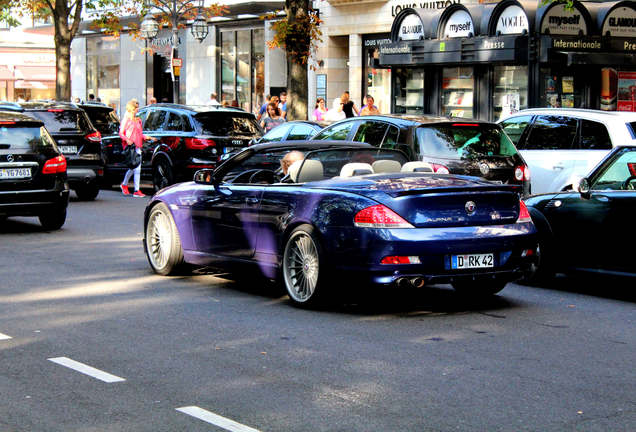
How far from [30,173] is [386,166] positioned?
22.1 feet

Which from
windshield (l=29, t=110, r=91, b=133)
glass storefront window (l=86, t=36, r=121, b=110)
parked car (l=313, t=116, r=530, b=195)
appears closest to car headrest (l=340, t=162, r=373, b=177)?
parked car (l=313, t=116, r=530, b=195)

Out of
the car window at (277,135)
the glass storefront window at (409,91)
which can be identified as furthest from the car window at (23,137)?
the glass storefront window at (409,91)

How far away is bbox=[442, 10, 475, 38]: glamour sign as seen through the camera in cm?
2684

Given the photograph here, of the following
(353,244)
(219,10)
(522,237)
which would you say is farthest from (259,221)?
(219,10)

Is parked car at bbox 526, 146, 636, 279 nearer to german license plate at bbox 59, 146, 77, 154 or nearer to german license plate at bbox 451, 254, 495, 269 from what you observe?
→ german license plate at bbox 451, 254, 495, 269

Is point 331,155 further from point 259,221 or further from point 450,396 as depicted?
point 450,396

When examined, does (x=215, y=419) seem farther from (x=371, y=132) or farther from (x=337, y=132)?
(x=337, y=132)

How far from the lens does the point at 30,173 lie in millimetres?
14977

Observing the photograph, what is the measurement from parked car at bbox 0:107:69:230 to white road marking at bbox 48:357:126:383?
319 inches

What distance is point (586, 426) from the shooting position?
5480 millimetres

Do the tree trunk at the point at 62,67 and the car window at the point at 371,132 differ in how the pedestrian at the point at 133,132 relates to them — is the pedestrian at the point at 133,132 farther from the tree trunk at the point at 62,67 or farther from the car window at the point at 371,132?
the tree trunk at the point at 62,67

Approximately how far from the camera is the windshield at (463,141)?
1412 cm

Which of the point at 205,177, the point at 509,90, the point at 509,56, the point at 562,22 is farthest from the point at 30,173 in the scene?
the point at 509,90

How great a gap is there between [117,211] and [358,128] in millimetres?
5052
